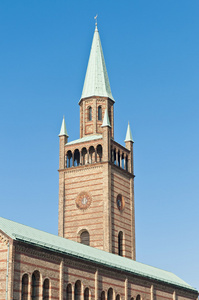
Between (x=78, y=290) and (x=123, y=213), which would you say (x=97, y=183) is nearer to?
(x=123, y=213)

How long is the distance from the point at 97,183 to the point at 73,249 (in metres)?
18.6

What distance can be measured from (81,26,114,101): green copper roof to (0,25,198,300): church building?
137 mm

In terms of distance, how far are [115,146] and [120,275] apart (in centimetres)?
2041

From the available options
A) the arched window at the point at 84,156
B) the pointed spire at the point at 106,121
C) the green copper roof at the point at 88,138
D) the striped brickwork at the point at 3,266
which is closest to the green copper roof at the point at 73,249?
the striped brickwork at the point at 3,266

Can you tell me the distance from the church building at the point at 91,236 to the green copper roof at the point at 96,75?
0.45 ft

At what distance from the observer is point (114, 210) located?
67188 millimetres

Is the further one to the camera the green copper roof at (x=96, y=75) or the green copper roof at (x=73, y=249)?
the green copper roof at (x=96, y=75)

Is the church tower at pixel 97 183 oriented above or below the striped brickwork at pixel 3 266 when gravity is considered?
above

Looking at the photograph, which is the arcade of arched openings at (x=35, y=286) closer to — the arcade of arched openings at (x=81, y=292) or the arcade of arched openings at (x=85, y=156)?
the arcade of arched openings at (x=81, y=292)

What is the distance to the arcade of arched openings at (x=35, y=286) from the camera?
1650 inches

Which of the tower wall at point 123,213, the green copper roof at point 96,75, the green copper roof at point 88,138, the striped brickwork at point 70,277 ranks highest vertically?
the green copper roof at point 96,75

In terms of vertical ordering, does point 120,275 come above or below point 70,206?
below

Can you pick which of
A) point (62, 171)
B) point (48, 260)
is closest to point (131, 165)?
point (62, 171)

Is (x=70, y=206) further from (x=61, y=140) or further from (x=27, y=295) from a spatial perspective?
(x=27, y=295)
